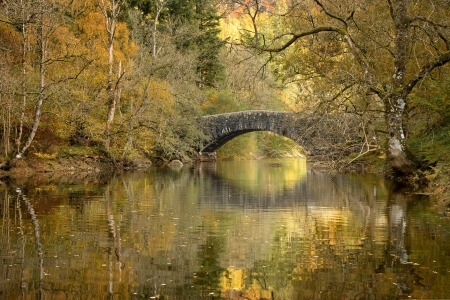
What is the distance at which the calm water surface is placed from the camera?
7.22m

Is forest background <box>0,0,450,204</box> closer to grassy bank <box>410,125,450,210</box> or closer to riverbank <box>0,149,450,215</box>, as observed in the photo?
grassy bank <box>410,125,450,210</box>

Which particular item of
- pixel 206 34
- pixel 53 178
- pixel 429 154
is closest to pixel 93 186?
pixel 53 178

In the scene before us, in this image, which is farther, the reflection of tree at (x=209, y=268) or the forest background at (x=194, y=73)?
the forest background at (x=194, y=73)

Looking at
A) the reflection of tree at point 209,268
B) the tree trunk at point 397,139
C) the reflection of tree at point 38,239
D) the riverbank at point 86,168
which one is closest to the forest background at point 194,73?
the tree trunk at point 397,139

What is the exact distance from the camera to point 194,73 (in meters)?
44.4

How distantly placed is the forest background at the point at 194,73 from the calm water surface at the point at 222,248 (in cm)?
324

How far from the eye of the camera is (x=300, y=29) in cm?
2880

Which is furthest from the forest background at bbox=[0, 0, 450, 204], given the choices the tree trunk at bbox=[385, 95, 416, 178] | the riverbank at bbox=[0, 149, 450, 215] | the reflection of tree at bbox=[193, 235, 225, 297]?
the reflection of tree at bbox=[193, 235, 225, 297]

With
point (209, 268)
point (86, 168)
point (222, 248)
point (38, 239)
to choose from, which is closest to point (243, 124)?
point (86, 168)

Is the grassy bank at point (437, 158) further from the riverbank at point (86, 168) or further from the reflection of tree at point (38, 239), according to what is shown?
the reflection of tree at point (38, 239)

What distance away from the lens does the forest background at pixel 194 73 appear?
19078 millimetres

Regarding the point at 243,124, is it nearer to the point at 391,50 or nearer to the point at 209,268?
the point at 391,50

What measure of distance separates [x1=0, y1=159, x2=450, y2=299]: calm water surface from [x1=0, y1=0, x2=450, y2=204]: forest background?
3.24 metres

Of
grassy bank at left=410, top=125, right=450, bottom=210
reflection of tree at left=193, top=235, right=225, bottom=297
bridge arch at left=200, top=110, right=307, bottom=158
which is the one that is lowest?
reflection of tree at left=193, top=235, right=225, bottom=297
